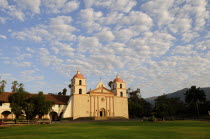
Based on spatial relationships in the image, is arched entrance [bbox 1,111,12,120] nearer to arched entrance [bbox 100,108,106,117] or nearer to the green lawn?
arched entrance [bbox 100,108,106,117]

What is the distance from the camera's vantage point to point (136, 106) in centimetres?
6581

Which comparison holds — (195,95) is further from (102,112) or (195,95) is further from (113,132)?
(113,132)

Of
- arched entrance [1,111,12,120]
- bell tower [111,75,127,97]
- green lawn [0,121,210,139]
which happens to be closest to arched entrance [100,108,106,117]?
bell tower [111,75,127,97]

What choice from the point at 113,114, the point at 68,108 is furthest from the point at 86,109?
the point at 113,114

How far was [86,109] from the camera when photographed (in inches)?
2105

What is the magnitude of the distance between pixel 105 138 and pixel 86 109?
1604 inches

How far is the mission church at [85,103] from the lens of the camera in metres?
52.5

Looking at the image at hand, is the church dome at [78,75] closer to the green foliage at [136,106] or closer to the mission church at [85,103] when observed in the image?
the mission church at [85,103]

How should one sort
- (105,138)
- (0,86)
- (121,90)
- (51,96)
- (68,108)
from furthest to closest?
1. (121,90)
2. (51,96)
3. (68,108)
4. (0,86)
5. (105,138)

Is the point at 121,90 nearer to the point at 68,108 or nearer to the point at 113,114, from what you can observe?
the point at 113,114

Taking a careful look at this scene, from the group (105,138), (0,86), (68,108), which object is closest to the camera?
(105,138)

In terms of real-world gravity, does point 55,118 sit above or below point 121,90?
below

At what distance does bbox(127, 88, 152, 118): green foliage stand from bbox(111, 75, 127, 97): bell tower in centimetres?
731

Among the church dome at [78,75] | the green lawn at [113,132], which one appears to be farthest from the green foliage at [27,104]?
the church dome at [78,75]
